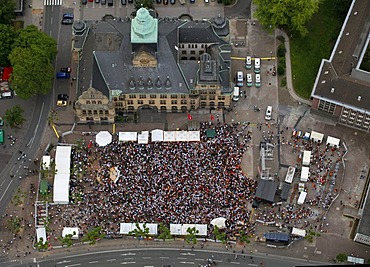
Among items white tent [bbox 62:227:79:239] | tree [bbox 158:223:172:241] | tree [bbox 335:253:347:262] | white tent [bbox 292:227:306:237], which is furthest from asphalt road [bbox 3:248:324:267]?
white tent [bbox 292:227:306:237]

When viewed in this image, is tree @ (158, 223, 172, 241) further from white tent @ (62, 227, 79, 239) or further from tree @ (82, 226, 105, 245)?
white tent @ (62, 227, 79, 239)

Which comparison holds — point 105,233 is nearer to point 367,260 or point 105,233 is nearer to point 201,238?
point 201,238

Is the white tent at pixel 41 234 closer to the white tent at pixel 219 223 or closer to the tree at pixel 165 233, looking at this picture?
the tree at pixel 165 233

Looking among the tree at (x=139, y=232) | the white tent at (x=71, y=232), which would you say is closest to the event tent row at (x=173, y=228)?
the tree at (x=139, y=232)

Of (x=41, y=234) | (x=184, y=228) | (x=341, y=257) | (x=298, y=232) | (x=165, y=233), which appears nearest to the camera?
(x=341, y=257)

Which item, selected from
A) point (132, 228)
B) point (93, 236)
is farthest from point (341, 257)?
point (93, 236)

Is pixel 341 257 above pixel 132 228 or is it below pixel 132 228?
below

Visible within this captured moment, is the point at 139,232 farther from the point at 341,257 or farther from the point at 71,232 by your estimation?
the point at 341,257
